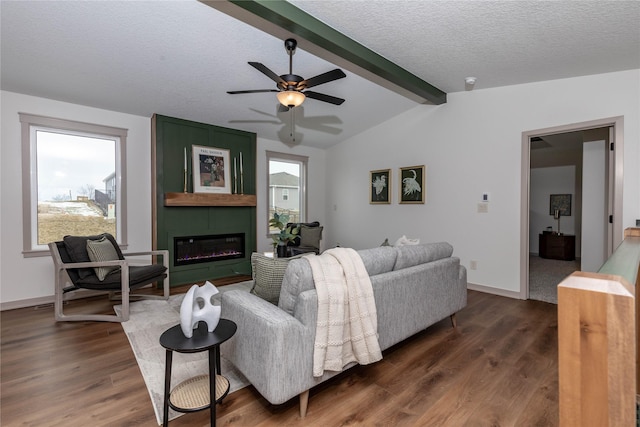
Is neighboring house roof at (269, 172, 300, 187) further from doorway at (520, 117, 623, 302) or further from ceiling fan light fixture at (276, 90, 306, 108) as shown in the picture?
doorway at (520, 117, 623, 302)

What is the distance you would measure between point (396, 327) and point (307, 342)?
0.88m

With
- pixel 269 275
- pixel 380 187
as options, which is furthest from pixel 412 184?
pixel 269 275

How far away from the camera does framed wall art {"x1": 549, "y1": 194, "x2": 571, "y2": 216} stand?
7023 mm

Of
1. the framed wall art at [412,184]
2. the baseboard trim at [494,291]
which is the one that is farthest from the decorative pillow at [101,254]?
the baseboard trim at [494,291]

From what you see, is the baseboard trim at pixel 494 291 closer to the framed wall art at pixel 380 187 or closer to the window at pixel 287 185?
the framed wall art at pixel 380 187

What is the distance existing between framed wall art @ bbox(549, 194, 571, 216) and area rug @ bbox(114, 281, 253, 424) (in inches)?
316

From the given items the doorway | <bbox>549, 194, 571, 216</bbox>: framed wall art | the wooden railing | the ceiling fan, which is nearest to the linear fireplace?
the ceiling fan

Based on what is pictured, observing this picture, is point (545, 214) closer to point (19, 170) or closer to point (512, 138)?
point (512, 138)

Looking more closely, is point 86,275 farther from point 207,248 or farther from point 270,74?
point 270,74

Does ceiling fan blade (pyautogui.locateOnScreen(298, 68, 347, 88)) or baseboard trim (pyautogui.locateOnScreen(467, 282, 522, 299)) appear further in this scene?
→ baseboard trim (pyautogui.locateOnScreen(467, 282, 522, 299))

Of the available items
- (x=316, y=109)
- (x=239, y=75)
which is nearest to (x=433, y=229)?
(x=316, y=109)

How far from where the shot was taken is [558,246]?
6.63 m

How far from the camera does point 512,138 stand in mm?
4062

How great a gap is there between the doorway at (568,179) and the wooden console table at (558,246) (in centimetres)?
18
